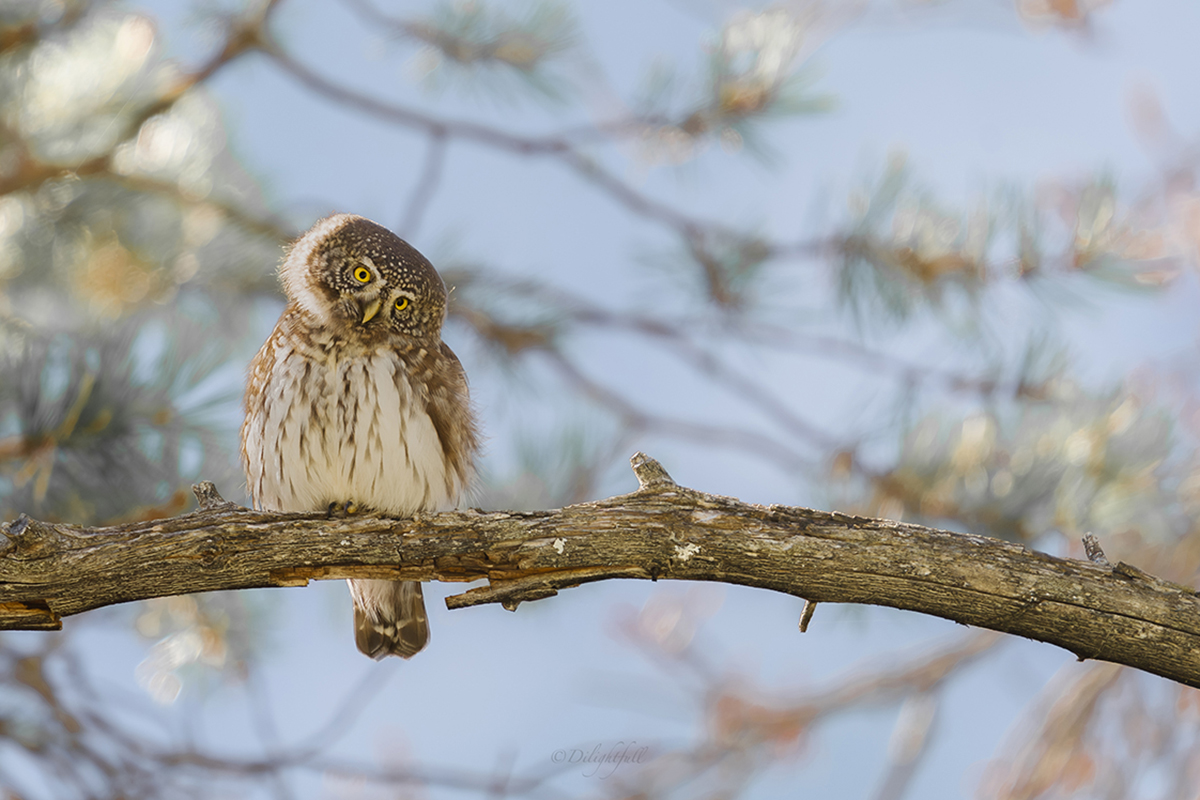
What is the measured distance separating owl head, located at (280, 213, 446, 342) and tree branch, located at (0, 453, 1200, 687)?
64 cm

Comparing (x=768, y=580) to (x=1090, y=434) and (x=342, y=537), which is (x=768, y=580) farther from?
(x=1090, y=434)

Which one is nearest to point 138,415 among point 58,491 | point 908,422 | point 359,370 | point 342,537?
point 58,491

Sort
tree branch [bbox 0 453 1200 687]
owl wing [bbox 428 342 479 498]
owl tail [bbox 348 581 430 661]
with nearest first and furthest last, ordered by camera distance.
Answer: tree branch [bbox 0 453 1200 687] → owl wing [bbox 428 342 479 498] → owl tail [bbox 348 581 430 661]

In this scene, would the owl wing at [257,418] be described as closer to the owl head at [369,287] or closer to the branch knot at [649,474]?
the owl head at [369,287]

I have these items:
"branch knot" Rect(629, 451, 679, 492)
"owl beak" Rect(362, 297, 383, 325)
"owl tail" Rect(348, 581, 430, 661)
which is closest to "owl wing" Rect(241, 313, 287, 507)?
"owl beak" Rect(362, 297, 383, 325)

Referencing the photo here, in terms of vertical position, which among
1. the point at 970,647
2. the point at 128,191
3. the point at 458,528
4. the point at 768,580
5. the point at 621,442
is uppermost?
the point at 128,191

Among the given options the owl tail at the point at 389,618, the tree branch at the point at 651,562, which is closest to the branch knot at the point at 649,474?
the tree branch at the point at 651,562

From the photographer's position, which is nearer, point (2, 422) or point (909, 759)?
point (2, 422)

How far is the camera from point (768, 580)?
1893mm

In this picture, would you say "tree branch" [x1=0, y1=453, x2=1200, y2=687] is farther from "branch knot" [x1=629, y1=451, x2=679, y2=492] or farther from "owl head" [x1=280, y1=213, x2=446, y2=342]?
"owl head" [x1=280, y1=213, x2=446, y2=342]

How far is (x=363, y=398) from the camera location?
2420 mm

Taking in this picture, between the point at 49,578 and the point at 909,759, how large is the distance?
2.63 meters

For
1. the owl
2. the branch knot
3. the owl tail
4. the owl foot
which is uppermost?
the owl

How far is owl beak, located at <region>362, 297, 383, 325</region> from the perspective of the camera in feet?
8.19
